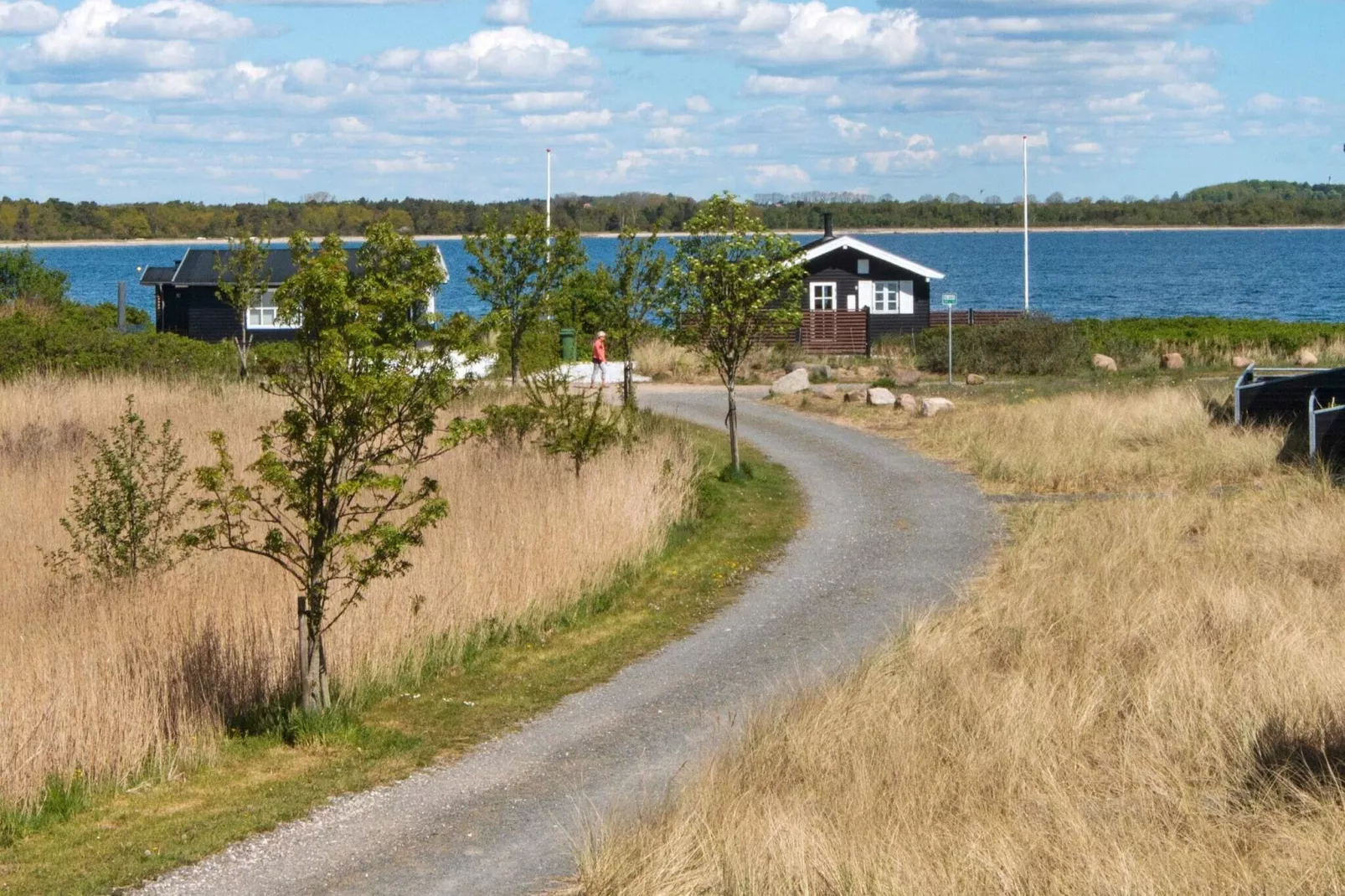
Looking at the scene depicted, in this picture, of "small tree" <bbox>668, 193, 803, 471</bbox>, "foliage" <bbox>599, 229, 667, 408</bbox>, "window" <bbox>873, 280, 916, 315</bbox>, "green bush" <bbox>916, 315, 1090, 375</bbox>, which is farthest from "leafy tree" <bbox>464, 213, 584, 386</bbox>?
"window" <bbox>873, 280, 916, 315</bbox>

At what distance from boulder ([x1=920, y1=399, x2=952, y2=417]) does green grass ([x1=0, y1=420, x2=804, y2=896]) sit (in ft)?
37.4

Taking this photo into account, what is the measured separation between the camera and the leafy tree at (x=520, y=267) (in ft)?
83.6

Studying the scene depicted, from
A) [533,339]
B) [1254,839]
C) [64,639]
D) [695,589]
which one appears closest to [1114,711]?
[1254,839]

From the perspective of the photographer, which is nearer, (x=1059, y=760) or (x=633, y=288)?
(x=1059, y=760)

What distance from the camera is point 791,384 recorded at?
32062 mm

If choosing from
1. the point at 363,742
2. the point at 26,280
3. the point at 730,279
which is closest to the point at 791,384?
the point at 730,279

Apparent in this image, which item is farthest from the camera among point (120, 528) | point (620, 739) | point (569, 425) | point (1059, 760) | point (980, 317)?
point (980, 317)

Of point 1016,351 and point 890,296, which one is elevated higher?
point 890,296

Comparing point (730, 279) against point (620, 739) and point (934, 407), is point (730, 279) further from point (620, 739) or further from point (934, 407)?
point (620, 739)

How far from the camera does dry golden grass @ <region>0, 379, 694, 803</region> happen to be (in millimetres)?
9234

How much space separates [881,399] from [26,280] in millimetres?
29661

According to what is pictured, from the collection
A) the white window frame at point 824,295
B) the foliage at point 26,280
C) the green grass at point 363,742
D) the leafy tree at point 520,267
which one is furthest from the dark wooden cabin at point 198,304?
the green grass at point 363,742

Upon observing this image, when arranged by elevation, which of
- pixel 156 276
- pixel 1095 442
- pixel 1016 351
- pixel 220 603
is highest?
pixel 156 276

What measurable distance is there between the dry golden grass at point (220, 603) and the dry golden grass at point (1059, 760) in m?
3.53
